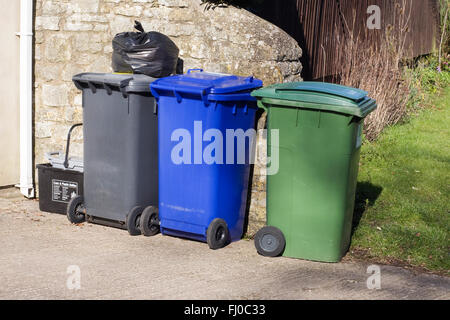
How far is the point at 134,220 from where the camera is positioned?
20.6ft

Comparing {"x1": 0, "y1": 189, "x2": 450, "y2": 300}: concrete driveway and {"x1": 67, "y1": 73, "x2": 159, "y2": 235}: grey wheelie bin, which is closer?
{"x1": 0, "y1": 189, "x2": 450, "y2": 300}: concrete driveway

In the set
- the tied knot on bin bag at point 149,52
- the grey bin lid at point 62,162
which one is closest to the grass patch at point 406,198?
the tied knot on bin bag at point 149,52

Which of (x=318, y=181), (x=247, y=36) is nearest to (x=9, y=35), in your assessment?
(x=247, y=36)

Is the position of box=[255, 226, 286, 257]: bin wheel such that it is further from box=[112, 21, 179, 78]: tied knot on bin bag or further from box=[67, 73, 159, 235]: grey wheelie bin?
box=[112, 21, 179, 78]: tied knot on bin bag

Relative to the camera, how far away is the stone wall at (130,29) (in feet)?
20.8

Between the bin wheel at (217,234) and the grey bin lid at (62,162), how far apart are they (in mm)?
1666

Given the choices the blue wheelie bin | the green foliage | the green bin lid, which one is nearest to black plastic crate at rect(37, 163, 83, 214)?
the blue wheelie bin

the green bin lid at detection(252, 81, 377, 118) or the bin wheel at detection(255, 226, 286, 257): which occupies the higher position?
the green bin lid at detection(252, 81, 377, 118)

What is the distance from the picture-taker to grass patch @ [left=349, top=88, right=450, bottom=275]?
581 centimetres

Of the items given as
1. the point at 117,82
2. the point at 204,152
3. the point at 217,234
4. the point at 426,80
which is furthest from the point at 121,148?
the point at 426,80

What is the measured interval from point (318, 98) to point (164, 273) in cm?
177

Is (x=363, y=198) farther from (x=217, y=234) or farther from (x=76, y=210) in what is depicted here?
(x=76, y=210)
